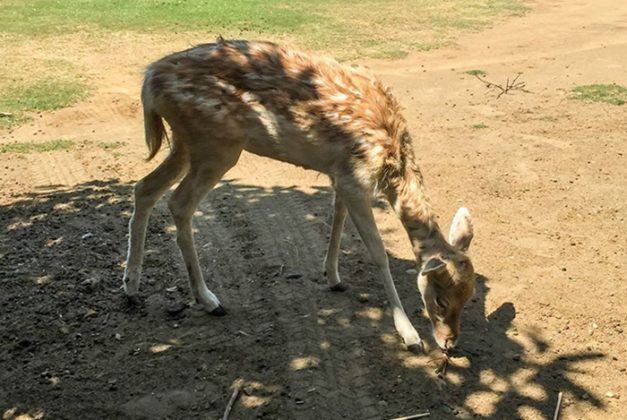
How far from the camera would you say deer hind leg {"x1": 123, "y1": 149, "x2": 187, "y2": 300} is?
5559 millimetres

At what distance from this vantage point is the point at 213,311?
18.2 feet

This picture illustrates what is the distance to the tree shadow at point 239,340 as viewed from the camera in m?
4.68

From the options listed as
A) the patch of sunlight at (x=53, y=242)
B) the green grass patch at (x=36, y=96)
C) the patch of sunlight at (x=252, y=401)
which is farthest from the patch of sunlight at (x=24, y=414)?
the green grass patch at (x=36, y=96)

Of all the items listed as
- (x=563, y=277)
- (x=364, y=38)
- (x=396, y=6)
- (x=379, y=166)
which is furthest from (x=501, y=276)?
(x=396, y=6)

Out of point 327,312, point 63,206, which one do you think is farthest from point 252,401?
point 63,206

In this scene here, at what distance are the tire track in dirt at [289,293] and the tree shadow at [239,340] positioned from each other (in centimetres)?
1

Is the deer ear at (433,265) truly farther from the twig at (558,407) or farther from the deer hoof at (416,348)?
the twig at (558,407)

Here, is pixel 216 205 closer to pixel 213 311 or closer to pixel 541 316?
pixel 213 311

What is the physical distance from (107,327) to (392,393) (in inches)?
84.1

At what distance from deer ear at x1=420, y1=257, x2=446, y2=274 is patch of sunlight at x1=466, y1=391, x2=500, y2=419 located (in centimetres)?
84

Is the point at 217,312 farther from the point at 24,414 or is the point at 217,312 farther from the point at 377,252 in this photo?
the point at 24,414

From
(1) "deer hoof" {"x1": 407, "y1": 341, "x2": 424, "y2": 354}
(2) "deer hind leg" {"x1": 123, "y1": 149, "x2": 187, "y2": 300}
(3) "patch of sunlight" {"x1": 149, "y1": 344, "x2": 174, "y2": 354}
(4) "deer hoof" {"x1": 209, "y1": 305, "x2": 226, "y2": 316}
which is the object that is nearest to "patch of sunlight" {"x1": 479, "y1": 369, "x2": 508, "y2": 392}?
(1) "deer hoof" {"x1": 407, "y1": 341, "x2": 424, "y2": 354}

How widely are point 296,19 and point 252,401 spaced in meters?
13.2

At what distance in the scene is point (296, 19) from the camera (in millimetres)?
16672
